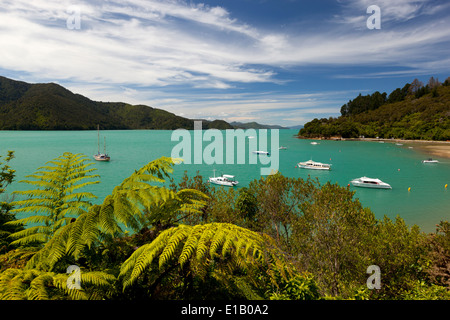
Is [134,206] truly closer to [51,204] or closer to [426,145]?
[51,204]

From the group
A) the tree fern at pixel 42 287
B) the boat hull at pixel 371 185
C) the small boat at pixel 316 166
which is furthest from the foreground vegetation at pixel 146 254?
the small boat at pixel 316 166

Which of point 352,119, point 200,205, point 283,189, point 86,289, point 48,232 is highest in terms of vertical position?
point 352,119

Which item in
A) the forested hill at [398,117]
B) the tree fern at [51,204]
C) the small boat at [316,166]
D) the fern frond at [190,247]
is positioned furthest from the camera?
the forested hill at [398,117]

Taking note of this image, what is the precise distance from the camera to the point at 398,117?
15175 cm

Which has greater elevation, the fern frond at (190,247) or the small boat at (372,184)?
the fern frond at (190,247)

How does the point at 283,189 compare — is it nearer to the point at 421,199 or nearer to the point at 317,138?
the point at 421,199

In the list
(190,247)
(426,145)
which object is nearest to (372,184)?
(190,247)

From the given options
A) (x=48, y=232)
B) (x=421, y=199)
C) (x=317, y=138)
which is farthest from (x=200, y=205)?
(x=317, y=138)

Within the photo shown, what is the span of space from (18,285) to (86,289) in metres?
0.73

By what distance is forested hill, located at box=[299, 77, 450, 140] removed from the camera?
131 meters

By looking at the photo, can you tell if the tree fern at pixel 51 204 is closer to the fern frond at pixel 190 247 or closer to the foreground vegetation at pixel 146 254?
the foreground vegetation at pixel 146 254

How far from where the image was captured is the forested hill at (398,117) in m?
131

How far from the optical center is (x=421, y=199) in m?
38.7

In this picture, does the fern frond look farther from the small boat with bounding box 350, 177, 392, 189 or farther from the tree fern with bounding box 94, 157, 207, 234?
the small boat with bounding box 350, 177, 392, 189
